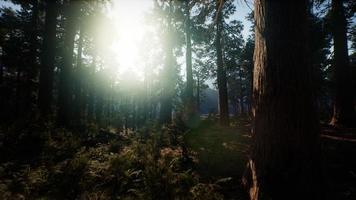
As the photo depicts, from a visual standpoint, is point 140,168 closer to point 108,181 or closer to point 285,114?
point 108,181

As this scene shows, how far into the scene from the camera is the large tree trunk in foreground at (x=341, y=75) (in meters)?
10.7

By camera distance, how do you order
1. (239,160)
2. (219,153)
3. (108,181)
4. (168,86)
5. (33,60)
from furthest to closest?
(33,60) → (168,86) → (219,153) → (239,160) → (108,181)

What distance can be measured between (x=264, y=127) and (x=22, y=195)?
15.5 feet

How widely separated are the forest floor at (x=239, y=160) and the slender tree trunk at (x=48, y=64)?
25.1 ft

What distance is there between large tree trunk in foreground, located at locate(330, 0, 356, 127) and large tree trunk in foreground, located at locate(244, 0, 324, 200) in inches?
344

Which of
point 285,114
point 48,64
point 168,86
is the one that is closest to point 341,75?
point 285,114

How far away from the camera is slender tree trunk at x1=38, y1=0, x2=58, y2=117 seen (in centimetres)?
1255

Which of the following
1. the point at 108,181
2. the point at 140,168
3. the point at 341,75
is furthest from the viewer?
the point at 341,75

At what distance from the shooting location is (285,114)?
11.8ft

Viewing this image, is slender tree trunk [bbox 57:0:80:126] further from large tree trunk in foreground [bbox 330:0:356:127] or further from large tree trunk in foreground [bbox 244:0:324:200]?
large tree trunk in foreground [bbox 330:0:356:127]

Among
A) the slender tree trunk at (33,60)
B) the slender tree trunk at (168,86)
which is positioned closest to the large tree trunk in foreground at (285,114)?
the slender tree trunk at (168,86)

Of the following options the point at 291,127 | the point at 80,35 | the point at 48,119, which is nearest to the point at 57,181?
the point at 291,127

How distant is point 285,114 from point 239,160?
11.9 feet

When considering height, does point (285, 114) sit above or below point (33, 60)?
below
